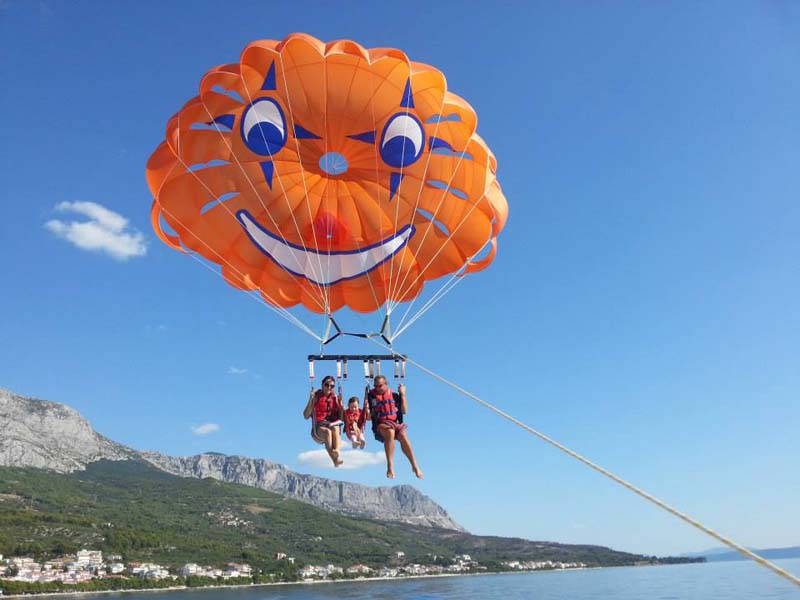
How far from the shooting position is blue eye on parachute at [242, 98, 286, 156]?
11.2 m

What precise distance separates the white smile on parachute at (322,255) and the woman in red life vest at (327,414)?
9.82 feet

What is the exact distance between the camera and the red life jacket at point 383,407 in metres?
10.2

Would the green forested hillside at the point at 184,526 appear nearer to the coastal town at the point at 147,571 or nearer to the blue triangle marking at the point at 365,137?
the coastal town at the point at 147,571

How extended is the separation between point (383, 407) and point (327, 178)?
5010 mm

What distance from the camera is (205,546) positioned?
12075 centimetres

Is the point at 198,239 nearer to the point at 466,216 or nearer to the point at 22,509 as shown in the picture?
the point at 466,216

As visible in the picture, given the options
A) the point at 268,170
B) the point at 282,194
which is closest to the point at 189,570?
the point at 282,194

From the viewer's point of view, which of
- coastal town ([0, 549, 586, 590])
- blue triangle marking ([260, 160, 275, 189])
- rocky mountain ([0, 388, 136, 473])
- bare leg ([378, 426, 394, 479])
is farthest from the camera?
rocky mountain ([0, 388, 136, 473])

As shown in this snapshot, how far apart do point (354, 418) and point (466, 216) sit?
174 inches

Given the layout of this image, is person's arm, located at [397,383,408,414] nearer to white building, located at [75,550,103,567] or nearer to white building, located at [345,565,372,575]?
white building, located at [75,550,103,567]

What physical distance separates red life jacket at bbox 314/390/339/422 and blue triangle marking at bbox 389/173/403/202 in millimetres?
4344

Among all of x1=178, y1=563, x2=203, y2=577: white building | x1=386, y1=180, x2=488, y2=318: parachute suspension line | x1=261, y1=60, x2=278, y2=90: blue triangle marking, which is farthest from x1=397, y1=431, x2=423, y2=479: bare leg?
x1=178, y1=563, x2=203, y2=577: white building

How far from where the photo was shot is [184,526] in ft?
461

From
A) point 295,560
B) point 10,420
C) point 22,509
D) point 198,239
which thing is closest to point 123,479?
point 10,420
